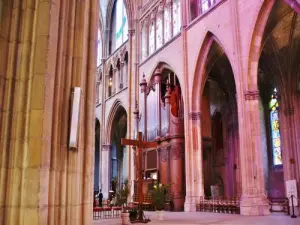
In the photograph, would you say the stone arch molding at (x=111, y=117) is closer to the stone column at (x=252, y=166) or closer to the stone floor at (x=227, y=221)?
the stone column at (x=252, y=166)

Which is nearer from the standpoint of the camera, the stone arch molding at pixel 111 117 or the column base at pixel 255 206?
the column base at pixel 255 206

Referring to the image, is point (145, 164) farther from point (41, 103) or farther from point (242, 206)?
point (41, 103)

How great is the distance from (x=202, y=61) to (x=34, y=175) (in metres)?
14.3

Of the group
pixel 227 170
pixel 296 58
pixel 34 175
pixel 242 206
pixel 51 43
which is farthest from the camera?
pixel 227 170

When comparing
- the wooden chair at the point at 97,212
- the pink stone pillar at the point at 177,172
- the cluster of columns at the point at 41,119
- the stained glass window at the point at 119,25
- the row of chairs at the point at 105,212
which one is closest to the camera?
the cluster of columns at the point at 41,119

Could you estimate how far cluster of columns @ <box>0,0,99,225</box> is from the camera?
4469 mm

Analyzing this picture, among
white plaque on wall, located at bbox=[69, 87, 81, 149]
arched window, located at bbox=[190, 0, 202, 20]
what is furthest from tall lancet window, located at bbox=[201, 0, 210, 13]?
white plaque on wall, located at bbox=[69, 87, 81, 149]

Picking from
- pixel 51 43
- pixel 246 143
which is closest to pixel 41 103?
pixel 51 43

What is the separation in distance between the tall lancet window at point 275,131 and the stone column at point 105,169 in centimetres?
1260

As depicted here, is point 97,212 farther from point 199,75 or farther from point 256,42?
point 256,42

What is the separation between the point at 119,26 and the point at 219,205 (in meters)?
17.9

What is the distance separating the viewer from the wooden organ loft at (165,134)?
58.1ft

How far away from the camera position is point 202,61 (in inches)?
696

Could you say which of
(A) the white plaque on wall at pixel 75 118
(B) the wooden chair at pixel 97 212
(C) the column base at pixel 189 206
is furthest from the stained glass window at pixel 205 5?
(A) the white plaque on wall at pixel 75 118
